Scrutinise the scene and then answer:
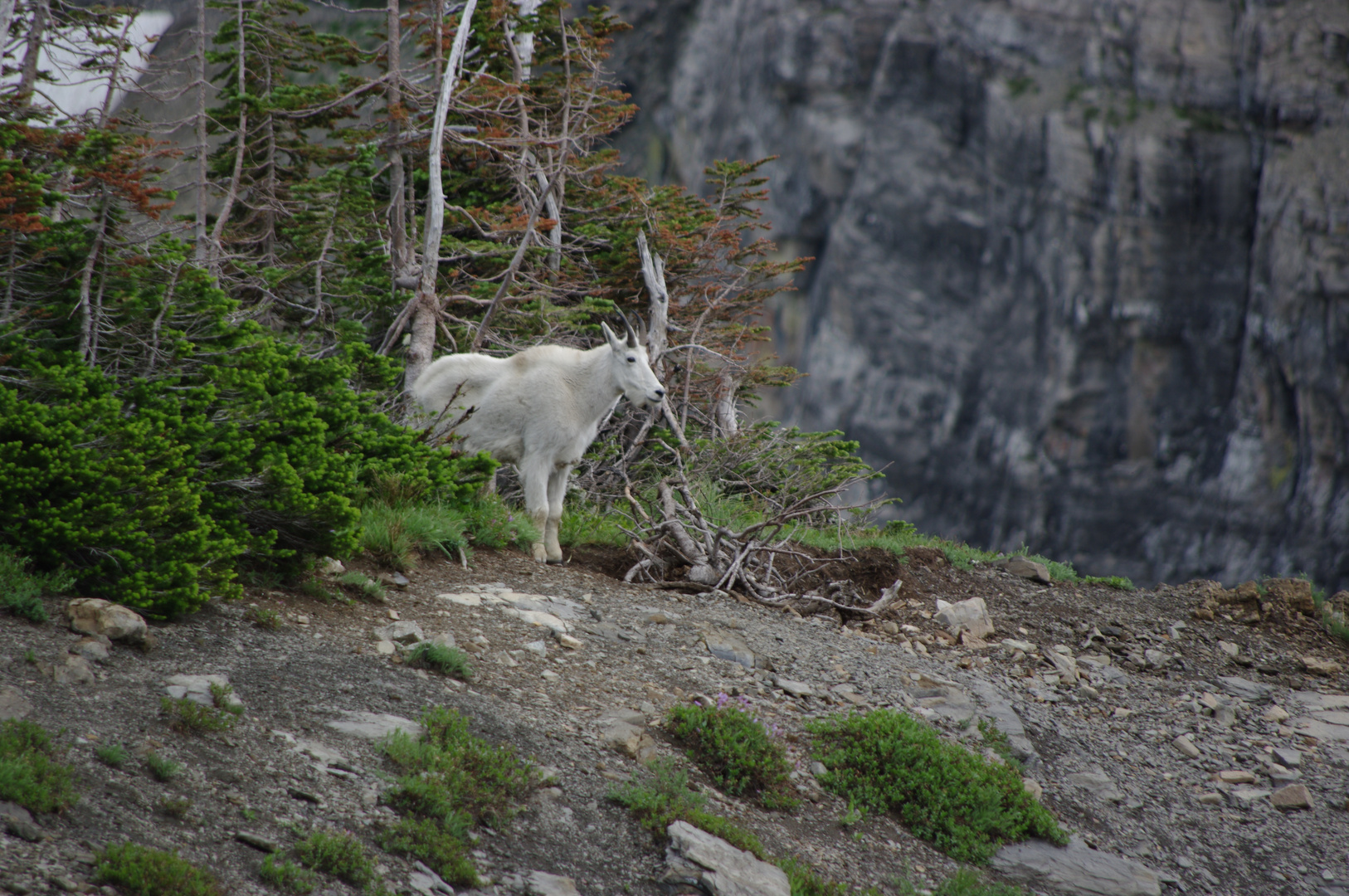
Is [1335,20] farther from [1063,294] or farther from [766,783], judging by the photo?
[766,783]

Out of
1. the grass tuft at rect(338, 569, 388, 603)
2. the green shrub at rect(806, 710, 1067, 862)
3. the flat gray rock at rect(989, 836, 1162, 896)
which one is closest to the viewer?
the flat gray rock at rect(989, 836, 1162, 896)

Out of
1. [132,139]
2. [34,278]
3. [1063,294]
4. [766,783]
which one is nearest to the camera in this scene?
[766,783]

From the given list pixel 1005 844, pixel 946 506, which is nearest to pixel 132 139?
pixel 1005 844

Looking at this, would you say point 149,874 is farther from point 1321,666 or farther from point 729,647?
point 1321,666

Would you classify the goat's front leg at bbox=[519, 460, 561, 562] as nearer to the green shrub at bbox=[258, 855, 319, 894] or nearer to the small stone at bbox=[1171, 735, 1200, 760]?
the green shrub at bbox=[258, 855, 319, 894]

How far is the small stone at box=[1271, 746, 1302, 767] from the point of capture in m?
6.81

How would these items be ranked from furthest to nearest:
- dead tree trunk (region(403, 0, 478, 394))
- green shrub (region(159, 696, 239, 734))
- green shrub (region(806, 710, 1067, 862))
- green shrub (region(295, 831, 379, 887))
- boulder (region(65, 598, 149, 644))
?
dead tree trunk (region(403, 0, 478, 394))
green shrub (region(806, 710, 1067, 862))
boulder (region(65, 598, 149, 644))
green shrub (region(159, 696, 239, 734))
green shrub (region(295, 831, 379, 887))

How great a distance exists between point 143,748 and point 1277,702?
913 cm

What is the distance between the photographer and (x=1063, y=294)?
42.6m

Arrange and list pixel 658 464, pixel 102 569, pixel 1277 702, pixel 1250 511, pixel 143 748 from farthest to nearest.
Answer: pixel 1250 511
pixel 658 464
pixel 1277 702
pixel 102 569
pixel 143 748

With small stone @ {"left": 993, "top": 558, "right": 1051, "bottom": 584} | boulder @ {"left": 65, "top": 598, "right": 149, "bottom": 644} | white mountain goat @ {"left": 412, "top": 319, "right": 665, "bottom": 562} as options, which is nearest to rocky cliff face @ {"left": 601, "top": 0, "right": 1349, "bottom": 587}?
small stone @ {"left": 993, "top": 558, "right": 1051, "bottom": 584}

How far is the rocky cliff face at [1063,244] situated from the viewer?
127 feet

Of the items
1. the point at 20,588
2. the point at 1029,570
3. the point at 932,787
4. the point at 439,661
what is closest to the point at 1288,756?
the point at 1029,570

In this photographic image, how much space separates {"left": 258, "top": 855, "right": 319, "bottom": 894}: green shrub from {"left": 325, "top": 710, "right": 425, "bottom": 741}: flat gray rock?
988 millimetres
